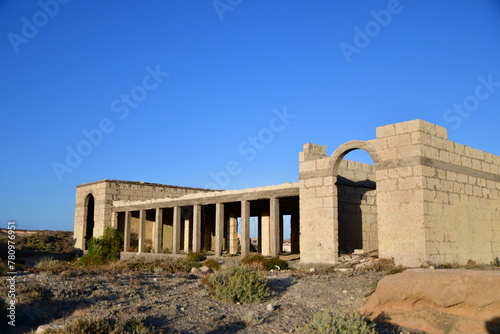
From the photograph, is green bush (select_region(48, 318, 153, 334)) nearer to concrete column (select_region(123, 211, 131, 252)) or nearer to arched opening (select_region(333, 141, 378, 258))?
arched opening (select_region(333, 141, 378, 258))

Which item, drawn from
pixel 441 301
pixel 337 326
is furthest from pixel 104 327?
pixel 441 301

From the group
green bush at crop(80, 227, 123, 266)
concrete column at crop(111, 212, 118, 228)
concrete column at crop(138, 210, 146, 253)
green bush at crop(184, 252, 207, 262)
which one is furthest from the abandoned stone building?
concrete column at crop(111, 212, 118, 228)

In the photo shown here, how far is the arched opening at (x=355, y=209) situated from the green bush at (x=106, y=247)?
1582 cm

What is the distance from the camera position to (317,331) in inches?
312

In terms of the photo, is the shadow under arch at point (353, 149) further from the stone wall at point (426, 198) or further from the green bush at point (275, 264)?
the green bush at point (275, 264)

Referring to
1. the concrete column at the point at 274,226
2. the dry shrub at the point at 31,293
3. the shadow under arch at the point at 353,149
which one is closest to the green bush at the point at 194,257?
the concrete column at the point at 274,226

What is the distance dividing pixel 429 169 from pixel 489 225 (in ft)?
17.1

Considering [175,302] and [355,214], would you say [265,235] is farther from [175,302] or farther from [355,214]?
[175,302]

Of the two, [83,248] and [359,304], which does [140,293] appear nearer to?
[359,304]

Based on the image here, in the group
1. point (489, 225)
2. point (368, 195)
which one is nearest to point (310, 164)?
point (368, 195)

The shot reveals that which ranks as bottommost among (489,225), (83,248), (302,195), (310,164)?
(83,248)

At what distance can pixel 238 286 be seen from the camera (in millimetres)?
10914

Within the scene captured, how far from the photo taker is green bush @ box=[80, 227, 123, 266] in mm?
28009

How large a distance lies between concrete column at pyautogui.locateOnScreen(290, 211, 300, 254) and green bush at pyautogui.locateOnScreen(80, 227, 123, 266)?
11.7 m
